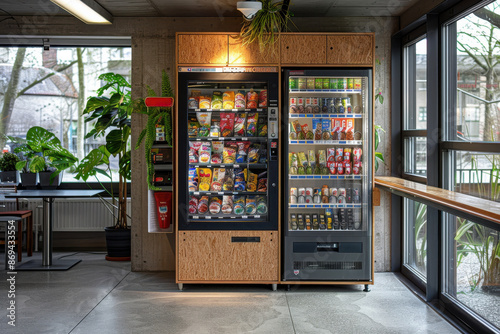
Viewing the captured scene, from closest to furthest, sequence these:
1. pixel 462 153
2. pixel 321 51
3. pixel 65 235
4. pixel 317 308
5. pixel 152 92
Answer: pixel 462 153, pixel 317 308, pixel 321 51, pixel 152 92, pixel 65 235

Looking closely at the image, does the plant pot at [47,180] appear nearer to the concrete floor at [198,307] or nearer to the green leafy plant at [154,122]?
the concrete floor at [198,307]

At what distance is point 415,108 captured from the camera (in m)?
5.66

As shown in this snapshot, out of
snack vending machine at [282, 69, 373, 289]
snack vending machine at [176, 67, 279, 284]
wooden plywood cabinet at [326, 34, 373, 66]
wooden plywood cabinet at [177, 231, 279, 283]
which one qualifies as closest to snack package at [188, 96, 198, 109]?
snack vending machine at [176, 67, 279, 284]

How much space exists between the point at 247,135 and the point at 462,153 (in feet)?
6.84

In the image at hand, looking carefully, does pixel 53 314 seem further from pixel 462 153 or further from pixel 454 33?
pixel 454 33

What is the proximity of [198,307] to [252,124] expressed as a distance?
1896mm

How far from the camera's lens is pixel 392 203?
19.9 feet

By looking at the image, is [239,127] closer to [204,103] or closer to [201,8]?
[204,103]

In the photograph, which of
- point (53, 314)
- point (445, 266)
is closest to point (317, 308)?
point (445, 266)

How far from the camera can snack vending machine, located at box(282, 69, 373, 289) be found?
5.35 meters

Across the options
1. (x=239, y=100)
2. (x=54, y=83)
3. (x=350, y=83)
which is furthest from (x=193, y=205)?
(x=54, y=83)

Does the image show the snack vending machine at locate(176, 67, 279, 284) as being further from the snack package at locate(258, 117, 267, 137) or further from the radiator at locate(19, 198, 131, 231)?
the radiator at locate(19, 198, 131, 231)

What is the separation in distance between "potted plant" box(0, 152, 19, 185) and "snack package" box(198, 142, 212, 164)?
301 cm

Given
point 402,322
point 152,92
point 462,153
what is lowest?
point 402,322
